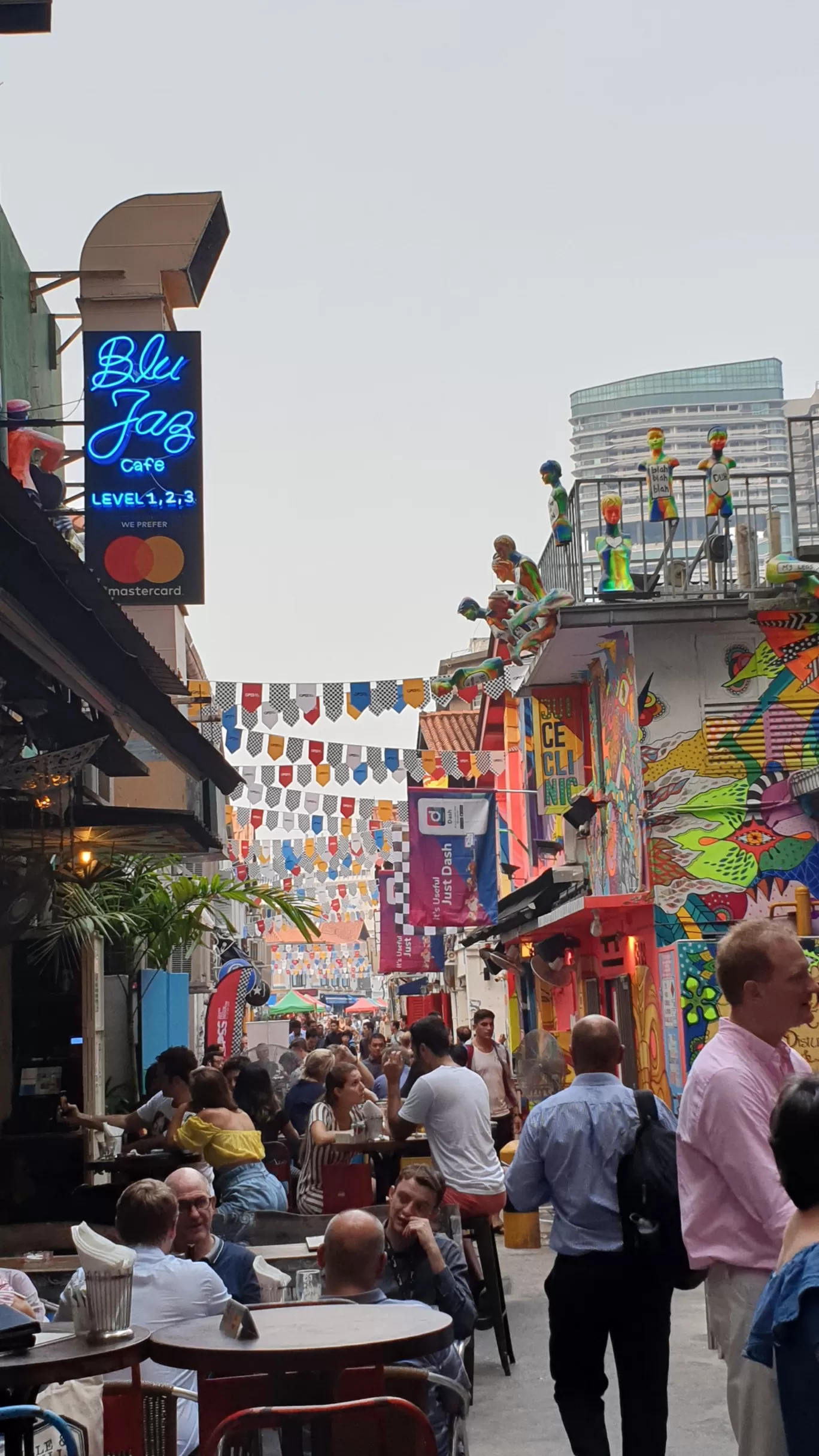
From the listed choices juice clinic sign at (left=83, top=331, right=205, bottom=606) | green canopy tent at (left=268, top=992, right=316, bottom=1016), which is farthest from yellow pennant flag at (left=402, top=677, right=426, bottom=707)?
green canopy tent at (left=268, top=992, right=316, bottom=1016)

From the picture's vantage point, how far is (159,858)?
16.2m

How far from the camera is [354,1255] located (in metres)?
5.19

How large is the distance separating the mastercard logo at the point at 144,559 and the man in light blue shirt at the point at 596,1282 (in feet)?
25.4

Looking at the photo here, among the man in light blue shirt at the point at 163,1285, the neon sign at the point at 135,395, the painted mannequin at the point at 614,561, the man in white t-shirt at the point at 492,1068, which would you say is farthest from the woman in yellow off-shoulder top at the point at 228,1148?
the painted mannequin at the point at 614,561

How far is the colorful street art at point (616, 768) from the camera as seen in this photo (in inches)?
733

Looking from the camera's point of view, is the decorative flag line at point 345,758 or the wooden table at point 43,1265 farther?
the decorative flag line at point 345,758

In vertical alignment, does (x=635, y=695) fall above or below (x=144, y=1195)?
above

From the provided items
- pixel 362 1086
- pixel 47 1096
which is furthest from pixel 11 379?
pixel 362 1086

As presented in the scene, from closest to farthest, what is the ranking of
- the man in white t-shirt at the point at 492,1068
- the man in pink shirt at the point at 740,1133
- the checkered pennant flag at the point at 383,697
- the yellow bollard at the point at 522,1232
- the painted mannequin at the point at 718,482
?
the man in pink shirt at the point at 740,1133 < the yellow bollard at the point at 522,1232 < the man in white t-shirt at the point at 492,1068 < the painted mannequin at the point at 718,482 < the checkered pennant flag at the point at 383,697

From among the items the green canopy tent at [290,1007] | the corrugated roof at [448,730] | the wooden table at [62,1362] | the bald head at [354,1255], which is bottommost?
the wooden table at [62,1362]

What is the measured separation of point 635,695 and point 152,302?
803 cm

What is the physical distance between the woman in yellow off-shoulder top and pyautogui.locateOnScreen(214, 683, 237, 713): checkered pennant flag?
1190 centimetres

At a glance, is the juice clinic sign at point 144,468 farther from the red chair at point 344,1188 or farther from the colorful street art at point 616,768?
the colorful street art at point 616,768

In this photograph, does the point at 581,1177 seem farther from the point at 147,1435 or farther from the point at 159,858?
the point at 159,858
